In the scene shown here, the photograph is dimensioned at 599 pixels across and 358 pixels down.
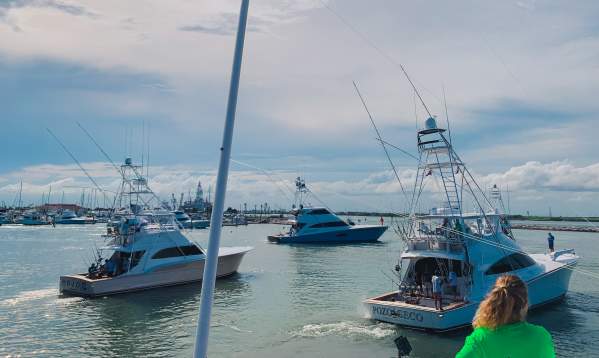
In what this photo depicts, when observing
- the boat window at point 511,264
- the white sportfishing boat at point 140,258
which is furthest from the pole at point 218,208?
the white sportfishing boat at point 140,258

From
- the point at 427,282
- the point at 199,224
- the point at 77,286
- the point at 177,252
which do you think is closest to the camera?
the point at 427,282

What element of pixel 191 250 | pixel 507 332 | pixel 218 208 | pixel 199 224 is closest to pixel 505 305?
pixel 507 332

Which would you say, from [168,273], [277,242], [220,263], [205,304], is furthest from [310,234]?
[205,304]

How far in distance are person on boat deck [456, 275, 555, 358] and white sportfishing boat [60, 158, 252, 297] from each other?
27.0 meters

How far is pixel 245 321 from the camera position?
68.6 feet

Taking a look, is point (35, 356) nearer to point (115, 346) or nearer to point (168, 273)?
point (115, 346)

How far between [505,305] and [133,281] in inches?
1094

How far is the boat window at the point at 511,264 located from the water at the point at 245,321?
225cm

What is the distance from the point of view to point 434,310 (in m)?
17.3

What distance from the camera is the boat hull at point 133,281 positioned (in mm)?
26844

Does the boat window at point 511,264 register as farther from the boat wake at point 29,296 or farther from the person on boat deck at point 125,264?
the boat wake at point 29,296

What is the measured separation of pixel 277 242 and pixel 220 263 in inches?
1503

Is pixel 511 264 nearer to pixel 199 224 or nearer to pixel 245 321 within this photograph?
pixel 245 321

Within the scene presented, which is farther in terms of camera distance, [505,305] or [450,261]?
[450,261]
